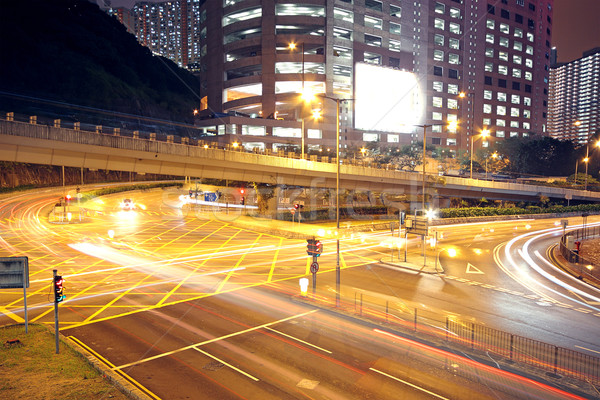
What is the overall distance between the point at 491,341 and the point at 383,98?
8045 centimetres

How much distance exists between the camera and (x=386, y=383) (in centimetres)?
1072

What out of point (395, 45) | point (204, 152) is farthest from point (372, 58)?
point (204, 152)

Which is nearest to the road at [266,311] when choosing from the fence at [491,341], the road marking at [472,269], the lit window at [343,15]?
the road marking at [472,269]

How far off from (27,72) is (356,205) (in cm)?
8642

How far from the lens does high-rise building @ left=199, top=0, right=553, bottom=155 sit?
84688 mm

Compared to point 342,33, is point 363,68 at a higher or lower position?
lower

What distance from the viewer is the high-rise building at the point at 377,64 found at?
8469 cm

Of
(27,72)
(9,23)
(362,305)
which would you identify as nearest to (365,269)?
(362,305)

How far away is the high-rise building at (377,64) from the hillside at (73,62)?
23976mm

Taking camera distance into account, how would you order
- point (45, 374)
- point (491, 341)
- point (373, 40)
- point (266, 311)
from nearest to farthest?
point (45, 374)
point (491, 341)
point (266, 311)
point (373, 40)

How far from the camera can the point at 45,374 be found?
10578 mm

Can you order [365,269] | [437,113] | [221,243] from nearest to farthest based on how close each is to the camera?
[365,269] < [221,243] < [437,113]

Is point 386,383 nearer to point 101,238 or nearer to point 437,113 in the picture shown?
point 101,238

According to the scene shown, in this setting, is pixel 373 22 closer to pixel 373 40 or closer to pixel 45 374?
pixel 373 40
